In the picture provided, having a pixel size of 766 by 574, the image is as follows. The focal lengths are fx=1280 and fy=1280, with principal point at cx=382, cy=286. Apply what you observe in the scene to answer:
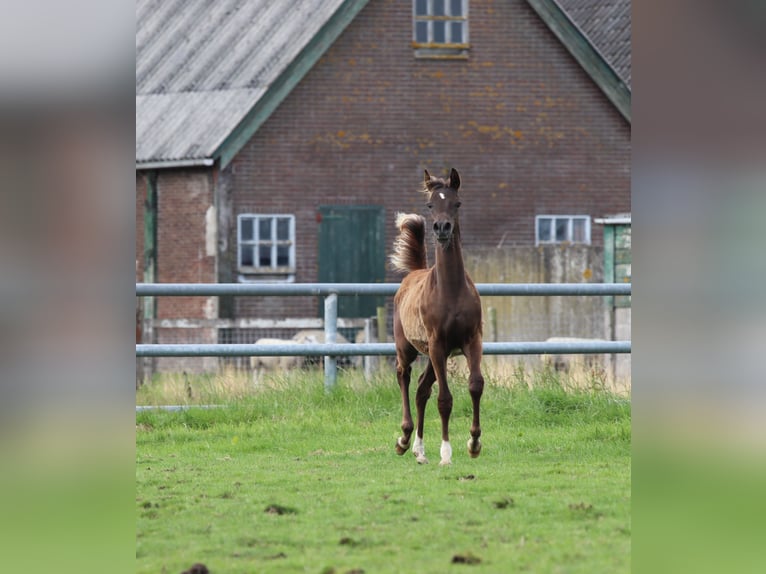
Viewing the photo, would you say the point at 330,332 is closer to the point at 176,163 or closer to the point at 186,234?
the point at 176,163

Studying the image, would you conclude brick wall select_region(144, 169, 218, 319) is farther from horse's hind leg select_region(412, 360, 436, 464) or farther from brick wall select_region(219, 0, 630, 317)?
horse's hind leg select_region(412, 360, 436, 464)

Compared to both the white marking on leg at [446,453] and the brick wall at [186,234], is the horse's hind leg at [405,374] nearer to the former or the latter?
the white marking on leg at [446,453]

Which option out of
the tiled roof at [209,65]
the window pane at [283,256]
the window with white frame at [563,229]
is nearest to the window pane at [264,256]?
the window pane at [283,256]

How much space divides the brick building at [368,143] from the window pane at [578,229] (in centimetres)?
3

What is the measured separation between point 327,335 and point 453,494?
4.57 meters

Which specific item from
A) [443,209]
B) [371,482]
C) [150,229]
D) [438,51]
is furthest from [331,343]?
[150,229]

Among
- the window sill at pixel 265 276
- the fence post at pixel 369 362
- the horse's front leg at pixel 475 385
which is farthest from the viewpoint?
the window sill at pixel 265 276

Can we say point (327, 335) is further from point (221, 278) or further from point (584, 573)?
point (221, 278)

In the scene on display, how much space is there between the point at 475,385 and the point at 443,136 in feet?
56.9

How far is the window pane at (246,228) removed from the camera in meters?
25.6

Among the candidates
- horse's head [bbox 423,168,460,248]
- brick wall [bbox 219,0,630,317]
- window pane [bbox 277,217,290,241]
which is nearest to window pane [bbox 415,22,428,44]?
brick wall [bbox 219,0,630,317]
